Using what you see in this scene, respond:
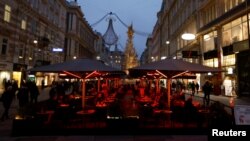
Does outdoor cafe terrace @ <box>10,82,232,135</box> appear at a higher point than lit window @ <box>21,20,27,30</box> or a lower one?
lower

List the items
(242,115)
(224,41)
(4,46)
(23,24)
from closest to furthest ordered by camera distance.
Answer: (242,115), (224,41), (4,46), (23,24)

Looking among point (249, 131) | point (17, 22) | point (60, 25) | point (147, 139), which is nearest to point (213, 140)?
point (249, 131)

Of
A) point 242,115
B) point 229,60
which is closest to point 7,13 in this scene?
point 229,60

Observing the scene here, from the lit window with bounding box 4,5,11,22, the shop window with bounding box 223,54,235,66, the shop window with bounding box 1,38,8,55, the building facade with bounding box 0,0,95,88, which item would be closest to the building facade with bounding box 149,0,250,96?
the shop window with bounding box 223,54,235,66

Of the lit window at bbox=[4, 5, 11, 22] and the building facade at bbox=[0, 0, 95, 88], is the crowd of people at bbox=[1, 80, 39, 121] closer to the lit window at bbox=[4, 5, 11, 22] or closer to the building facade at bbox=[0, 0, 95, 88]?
the building facade at bbox=[0, 0, 95, 88]

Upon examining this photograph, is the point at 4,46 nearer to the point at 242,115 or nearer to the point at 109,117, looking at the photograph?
the point at 109,117

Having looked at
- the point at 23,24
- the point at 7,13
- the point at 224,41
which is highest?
the point at 7,13

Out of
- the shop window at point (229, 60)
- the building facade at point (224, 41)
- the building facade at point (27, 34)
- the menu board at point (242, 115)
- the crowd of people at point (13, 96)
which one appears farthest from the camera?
the building facade at point (27, 34)

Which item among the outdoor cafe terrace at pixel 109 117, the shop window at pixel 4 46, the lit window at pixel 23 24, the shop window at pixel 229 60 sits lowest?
the outdoor cafe terrace at pixel 109 117

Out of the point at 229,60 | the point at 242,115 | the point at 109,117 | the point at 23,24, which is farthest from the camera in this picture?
the point at 23,24

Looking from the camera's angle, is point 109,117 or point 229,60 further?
point 229,60

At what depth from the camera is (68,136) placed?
10.7 metres

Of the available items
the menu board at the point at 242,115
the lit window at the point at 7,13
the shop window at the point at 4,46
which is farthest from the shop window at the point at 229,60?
the lit window at the point at 7,13

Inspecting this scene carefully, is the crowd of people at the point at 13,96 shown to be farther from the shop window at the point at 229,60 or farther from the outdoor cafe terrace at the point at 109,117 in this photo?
the shop window at the point at 229,60
